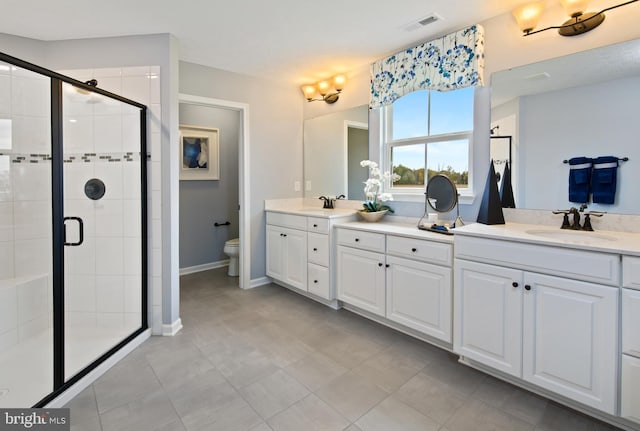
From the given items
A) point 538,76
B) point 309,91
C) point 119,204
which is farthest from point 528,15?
point 119,204

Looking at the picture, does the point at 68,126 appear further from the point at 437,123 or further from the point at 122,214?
the point at 437,123

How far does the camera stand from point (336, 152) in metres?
3.74

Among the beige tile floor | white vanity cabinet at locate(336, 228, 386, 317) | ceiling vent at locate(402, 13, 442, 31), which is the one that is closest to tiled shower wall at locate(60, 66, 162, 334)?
the beige tile floor

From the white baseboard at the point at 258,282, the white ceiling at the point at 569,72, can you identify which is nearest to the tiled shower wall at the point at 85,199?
the white baseboard at the point at 258,282

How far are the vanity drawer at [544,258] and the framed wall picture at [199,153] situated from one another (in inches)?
139

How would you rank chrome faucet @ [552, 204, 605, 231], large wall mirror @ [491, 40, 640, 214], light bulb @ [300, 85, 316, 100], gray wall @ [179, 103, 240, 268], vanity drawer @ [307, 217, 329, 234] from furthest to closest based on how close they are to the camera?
1. gray wall @ [179, 103, 240, 268]
2. light bulb @ [300, 85, 316, 100]
3. vanity drawer @ [307, 217, 329, 234]
4. chrome faucet @ [552, 204, 605, 231]
5. large wall mirror @ [491, 40, 640, 214]

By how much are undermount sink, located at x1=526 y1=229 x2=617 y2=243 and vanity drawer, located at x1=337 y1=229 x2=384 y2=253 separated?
1034 millimetres

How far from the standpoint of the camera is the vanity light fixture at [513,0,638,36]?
1.94 m

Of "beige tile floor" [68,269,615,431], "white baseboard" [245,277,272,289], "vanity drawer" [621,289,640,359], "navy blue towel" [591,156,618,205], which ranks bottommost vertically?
"beige tile floor" [68,269,615,431]

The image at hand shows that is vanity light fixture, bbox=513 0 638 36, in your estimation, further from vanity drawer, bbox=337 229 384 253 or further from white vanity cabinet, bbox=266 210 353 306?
white vanity cabinet, bbox=266 210 353 306

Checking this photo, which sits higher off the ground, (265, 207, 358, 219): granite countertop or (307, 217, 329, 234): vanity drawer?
(265, 207, 358, 219): granite countertop

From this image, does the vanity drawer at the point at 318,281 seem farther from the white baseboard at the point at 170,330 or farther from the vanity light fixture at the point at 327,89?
the vanity light fixture at the point at 327,89

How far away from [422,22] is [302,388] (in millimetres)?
2723

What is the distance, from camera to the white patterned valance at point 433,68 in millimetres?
2432
